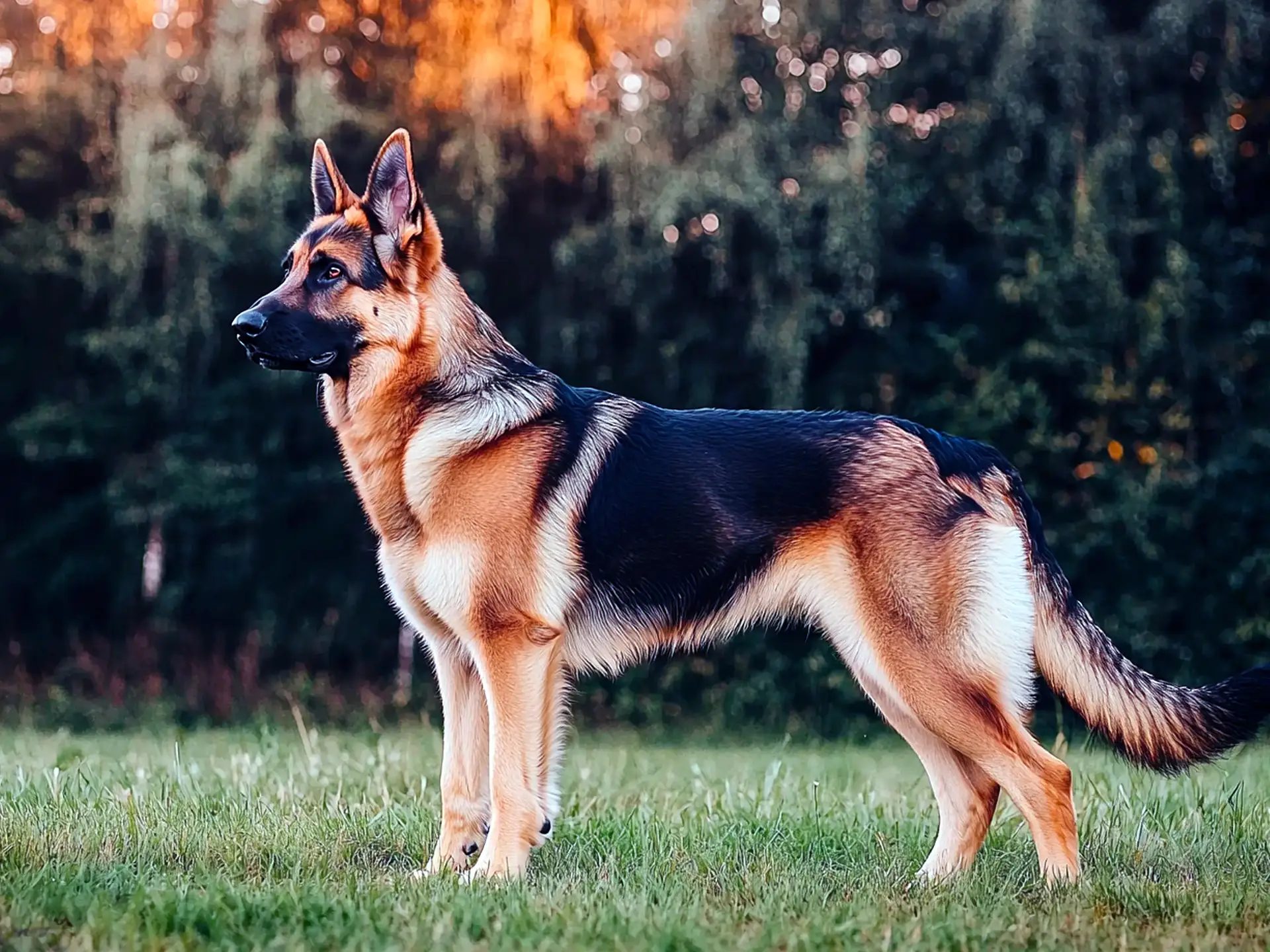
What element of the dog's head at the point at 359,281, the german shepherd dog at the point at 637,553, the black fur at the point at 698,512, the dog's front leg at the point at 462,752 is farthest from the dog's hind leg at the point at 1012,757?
the dog's head at the point at 359,281

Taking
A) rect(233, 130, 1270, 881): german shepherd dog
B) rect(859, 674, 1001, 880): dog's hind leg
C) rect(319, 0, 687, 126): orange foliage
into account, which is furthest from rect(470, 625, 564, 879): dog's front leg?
rect(319, 0, 687, 126): orange foliage

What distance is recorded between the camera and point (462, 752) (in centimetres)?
473

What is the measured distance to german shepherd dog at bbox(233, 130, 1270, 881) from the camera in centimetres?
441

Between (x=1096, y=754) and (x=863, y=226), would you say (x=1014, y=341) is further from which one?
(x=1096, y=754)

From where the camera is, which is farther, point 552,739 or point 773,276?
point 773,276

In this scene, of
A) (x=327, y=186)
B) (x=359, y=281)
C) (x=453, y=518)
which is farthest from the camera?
(x=327, y=186)

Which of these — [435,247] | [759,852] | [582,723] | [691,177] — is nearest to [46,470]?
[582,723]

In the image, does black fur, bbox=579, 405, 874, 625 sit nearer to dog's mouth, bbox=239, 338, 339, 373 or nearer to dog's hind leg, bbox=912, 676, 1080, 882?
dog's hind leg, bbox=912, 676, 1080, 882

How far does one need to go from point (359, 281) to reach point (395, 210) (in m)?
0.32

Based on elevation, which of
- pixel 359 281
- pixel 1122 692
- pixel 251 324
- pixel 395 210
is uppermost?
pixel 395 210

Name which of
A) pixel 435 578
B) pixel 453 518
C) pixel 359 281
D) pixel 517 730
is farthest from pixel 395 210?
pixel 517 730

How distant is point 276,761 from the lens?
6.83 meters

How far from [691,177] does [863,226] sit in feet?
5.19

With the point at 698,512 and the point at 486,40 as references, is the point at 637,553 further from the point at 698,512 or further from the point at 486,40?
the point at 486,40
